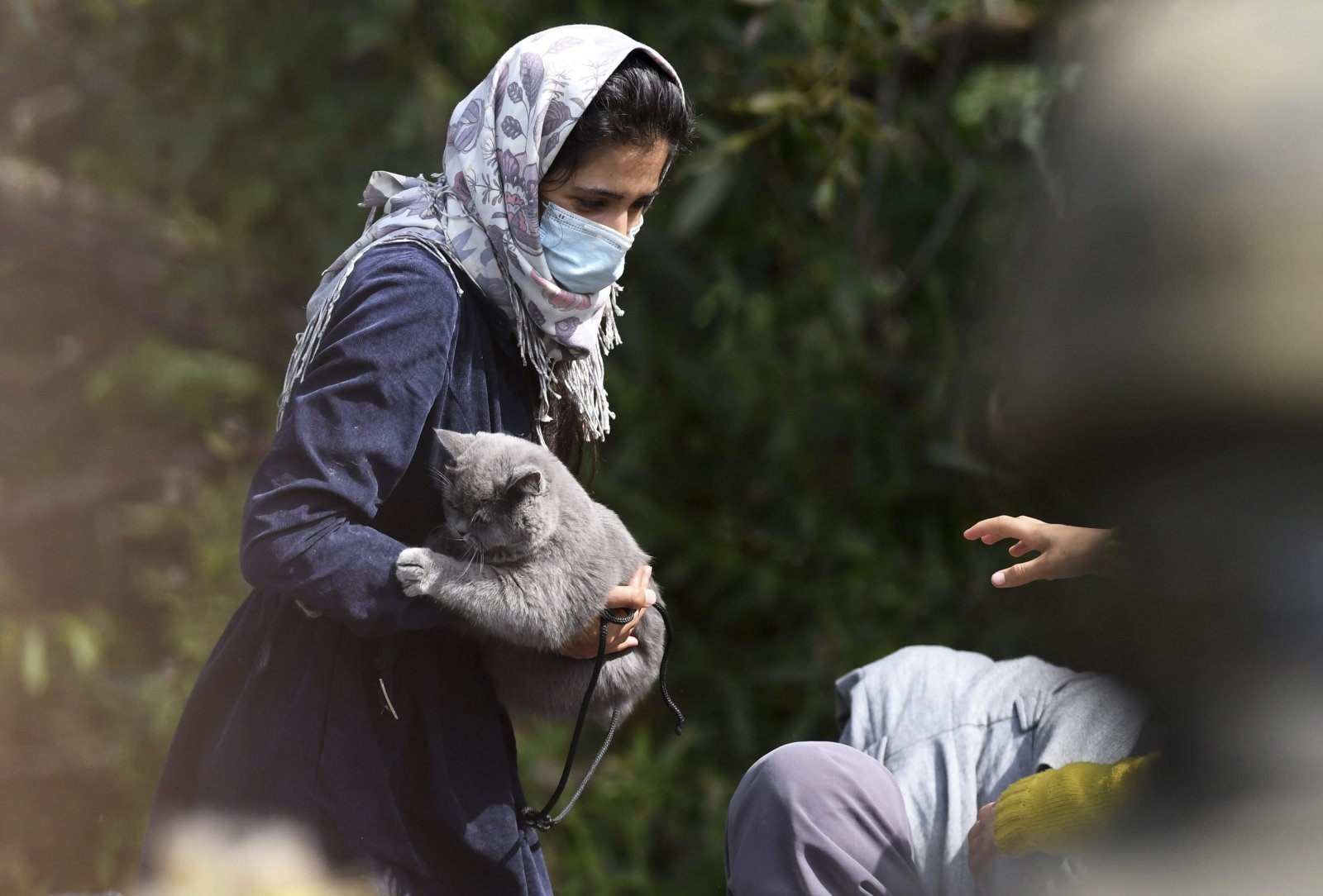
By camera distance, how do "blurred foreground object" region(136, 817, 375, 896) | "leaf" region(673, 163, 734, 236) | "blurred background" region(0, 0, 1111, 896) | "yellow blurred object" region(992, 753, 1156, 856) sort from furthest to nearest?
1. "blurred background" region(0, 0, 1111, 896)
2. "leaf" region(673, 163, 734, 236)
3. "yellow blurred object" region(992, 753, 1156, 856)
4. "blurred foreground object" region(136, 817, 375, 896)

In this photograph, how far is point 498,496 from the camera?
5.21ft

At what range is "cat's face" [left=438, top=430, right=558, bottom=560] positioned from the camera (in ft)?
5.19

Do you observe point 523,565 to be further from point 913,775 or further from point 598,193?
point 913,775

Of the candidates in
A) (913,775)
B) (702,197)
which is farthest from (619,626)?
(702,197)

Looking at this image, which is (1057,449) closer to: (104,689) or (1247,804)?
(1247,804)

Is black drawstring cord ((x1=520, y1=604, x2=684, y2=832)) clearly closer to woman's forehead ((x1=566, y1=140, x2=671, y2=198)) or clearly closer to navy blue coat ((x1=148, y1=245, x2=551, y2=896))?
navy blue coat ((x1=148, y1=245, x2=551, y2=896))

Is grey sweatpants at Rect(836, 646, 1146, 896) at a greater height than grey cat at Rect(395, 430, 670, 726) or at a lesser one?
lesser

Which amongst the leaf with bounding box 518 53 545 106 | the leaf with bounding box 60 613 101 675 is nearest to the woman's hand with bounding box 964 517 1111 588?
the leaf with bounding box 518 53 545 106

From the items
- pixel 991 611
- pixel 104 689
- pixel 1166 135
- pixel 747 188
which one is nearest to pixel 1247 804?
pixel 1166 135

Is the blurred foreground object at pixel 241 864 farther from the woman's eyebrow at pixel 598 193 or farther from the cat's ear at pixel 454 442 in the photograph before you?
the woman's eyebrow at pixel 598 193

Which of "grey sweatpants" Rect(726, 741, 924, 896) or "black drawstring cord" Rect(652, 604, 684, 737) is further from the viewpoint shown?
"black drawstring cord" Rect(652, 604, 684, 737)

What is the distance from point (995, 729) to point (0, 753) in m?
3.39

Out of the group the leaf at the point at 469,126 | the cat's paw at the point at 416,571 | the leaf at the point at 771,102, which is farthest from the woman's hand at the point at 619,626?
the leaf at the point at 771,102

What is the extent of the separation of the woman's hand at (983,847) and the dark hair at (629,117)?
966 millimetres
